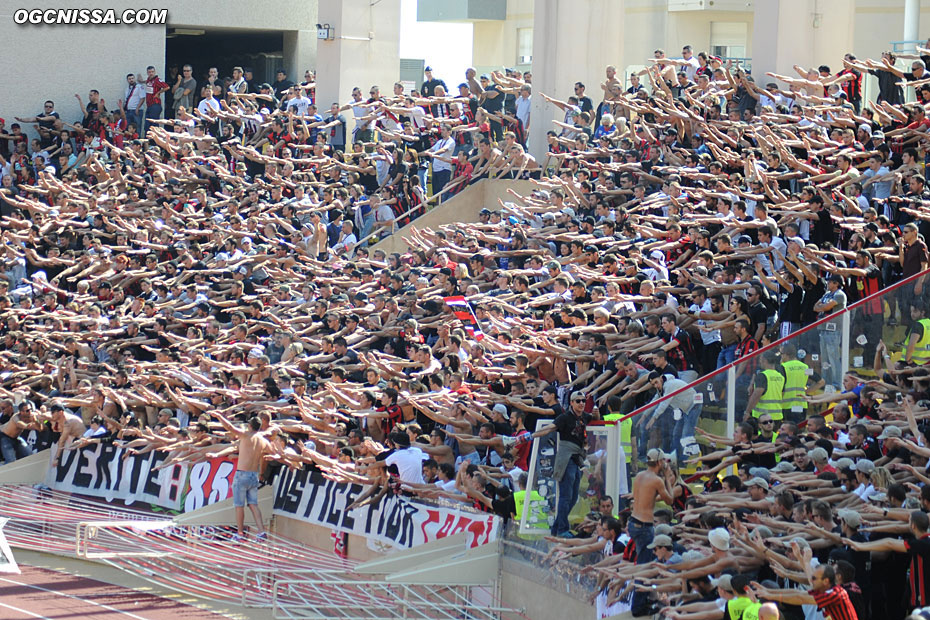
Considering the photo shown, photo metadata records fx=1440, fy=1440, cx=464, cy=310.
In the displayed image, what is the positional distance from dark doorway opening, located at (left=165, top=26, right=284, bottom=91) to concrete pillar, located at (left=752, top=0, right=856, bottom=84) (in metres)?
19.2

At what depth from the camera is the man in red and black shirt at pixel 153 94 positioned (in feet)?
117

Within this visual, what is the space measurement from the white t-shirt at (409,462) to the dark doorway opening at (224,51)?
26.0 metres

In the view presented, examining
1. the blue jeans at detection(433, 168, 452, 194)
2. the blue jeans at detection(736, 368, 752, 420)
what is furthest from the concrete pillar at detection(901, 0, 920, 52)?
the blue jeans at detection(736, 368, 752, 420)

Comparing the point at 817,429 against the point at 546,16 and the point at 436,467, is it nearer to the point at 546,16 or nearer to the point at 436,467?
the point at 436,467

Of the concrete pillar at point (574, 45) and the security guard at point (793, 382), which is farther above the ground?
the concrete pillar at point (574, 45)

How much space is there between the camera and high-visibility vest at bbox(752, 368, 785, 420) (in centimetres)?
1459

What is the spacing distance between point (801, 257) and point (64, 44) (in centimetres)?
2693

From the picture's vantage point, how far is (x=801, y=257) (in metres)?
16.4

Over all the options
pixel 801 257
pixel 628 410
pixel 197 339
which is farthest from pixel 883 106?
pixel 197 339

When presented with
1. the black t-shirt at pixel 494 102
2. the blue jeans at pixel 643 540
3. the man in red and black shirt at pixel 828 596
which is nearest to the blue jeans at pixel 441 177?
the black t-shirt at pixel 494 102

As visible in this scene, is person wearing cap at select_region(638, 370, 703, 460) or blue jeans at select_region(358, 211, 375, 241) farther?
blue jeans at select_region(358, 211, 375, 241)

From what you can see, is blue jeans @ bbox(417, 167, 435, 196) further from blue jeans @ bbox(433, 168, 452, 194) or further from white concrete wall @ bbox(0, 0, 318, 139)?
white concrete wall @ bbox(0, 0, 318, 139)

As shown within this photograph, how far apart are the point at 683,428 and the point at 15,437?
11960 millimetres

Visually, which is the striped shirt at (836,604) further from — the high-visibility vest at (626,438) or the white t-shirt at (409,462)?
the white t-shirt at (409,462)
